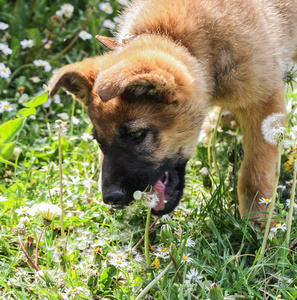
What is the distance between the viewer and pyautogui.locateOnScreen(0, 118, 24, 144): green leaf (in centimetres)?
347

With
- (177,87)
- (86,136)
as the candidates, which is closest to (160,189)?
(177,87)

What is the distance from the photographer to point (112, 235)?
2943mm

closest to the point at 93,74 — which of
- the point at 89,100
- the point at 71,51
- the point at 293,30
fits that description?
the point at 89,100

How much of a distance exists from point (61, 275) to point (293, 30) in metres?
2.58

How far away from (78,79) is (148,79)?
1.98 feet

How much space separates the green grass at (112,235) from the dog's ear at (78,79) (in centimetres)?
65

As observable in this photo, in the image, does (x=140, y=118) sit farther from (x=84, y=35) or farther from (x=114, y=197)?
(x=84, y=35)

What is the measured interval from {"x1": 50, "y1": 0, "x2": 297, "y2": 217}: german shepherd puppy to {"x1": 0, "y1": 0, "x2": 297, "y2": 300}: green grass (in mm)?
213

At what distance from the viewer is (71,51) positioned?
17.2ft

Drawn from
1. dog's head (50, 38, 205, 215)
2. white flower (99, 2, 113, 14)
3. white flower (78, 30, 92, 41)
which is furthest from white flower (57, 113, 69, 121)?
white flower (99, 2, 113, 14)

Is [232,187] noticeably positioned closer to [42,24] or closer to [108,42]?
[108,42]

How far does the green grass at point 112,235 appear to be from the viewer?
2.42m

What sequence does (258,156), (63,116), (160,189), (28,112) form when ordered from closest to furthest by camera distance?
(160,189) < (258,156) < (28,112) < (63,116)

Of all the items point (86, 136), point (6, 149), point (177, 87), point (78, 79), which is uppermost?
point (177, 87)
